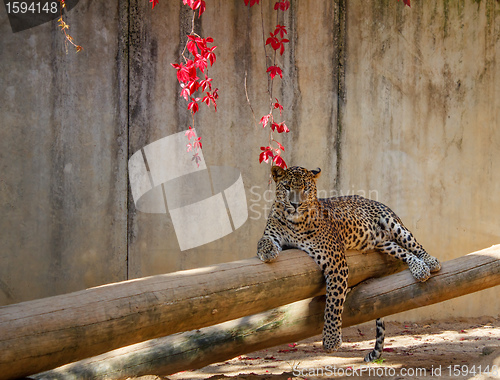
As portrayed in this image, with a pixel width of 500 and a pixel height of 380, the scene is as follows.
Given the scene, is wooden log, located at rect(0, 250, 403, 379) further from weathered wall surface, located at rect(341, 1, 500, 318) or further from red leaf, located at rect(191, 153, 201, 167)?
weathered wall surface, located at rect(341, 1, 500, 318)

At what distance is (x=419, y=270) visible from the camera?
14.6 feet

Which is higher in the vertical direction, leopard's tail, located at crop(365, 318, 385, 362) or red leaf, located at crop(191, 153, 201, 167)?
red leaf, located at crop(191, 153, 201, 167)

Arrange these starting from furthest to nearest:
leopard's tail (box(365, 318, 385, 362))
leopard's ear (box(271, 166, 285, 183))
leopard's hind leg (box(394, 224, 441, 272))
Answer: leopard's tail (box(365, 318, 385, 362)) < leopard's hind leg (box(394, 224, 441, 272)) < leopard's ear (box(271, 166, 285, 183))

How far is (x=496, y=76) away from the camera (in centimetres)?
688

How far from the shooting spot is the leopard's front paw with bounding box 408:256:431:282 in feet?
14.6

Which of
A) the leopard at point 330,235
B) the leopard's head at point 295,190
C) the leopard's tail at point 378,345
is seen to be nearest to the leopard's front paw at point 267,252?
the leopard at point 330,235

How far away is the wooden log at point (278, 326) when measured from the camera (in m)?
3.65

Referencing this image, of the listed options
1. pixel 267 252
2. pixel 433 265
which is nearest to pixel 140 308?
pixel 267 252

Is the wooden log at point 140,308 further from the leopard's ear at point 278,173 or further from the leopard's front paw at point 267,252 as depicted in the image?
the leopard's ear at point 278,173

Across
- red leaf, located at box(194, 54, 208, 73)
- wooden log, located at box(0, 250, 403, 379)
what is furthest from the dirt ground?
red leaf, located at box(194, 54, 208, 73)

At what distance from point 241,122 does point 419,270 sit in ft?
9.09

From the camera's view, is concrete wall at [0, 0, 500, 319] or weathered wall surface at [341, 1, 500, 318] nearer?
concrete wall at [0, 0, 500, 319]

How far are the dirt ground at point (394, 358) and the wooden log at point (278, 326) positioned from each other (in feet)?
0.58

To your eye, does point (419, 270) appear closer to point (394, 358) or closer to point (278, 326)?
point (394, 358)
